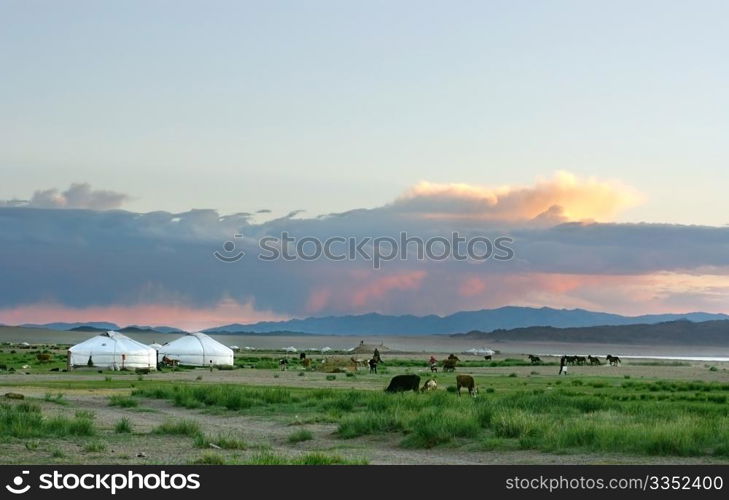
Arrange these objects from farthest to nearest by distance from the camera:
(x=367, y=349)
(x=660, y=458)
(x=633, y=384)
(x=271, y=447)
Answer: (x=367, y=349), (x=633, y=384), (x=271, y=447), (x=660, y=458)

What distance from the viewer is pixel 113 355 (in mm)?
80062

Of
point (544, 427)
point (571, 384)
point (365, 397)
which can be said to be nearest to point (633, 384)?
point (571, 384)

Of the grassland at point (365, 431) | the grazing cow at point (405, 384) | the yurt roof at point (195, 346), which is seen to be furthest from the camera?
the yurt roof at point (195, 346)

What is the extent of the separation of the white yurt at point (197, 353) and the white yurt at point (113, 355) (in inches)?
282

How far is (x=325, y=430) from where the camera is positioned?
94.8ft

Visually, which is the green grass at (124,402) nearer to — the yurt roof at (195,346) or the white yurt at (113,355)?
the white yurt at (113,355)

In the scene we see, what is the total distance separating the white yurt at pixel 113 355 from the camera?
79.8m

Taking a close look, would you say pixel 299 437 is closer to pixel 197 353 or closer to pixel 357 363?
pixel 357 363

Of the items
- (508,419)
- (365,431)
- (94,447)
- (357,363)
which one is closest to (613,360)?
(357,363)

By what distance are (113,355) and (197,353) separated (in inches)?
414
